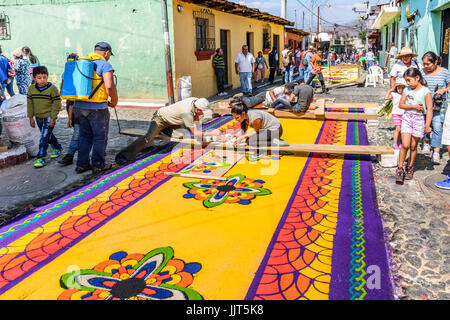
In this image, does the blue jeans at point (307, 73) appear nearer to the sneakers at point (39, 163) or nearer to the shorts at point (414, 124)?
the shorts at point (414, 124)

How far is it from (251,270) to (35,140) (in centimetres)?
523

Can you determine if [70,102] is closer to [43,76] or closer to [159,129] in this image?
[43,76]

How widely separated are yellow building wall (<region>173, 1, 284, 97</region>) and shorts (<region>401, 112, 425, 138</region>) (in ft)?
26.1

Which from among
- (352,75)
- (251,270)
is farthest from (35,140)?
(352,75)

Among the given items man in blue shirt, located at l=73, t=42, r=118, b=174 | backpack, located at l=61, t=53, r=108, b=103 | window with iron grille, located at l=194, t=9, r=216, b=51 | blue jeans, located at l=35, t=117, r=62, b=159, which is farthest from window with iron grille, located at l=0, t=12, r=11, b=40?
backpack, located at l=61, t=53, r=108, b=103

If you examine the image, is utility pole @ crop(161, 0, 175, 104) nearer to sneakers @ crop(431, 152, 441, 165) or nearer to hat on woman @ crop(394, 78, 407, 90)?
hat on woman @ crop(394, 78, 407, 90)

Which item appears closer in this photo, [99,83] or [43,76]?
[99,83]

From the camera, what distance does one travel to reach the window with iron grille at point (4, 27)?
12828 millimetres

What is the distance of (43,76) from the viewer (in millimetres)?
6055

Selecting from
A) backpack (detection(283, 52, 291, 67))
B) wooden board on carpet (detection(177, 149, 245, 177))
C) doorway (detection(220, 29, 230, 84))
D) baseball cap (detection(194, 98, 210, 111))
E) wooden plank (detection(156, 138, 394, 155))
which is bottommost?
wooden board on carpet (detection(177, 149, 245, 177))

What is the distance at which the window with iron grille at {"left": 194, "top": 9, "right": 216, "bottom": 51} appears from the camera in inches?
520

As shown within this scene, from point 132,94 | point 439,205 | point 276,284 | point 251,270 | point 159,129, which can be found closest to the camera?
point 276,284

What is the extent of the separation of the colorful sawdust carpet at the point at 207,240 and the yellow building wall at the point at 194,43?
7.27 m
